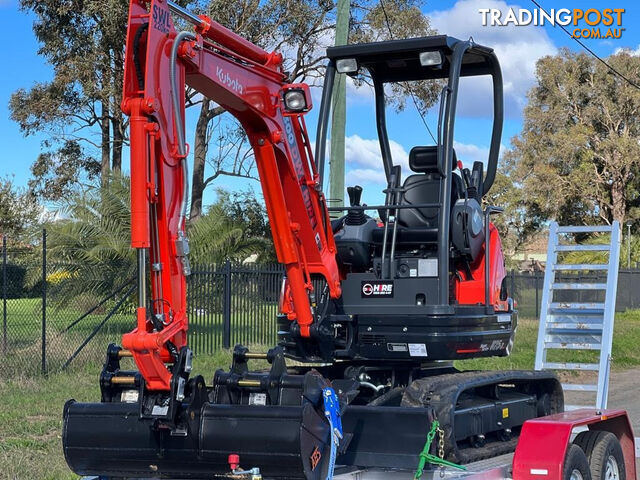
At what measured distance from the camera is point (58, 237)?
19.7 meters

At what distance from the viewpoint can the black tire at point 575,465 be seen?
22.3 ft

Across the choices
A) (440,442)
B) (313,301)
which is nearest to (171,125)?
(313,301)

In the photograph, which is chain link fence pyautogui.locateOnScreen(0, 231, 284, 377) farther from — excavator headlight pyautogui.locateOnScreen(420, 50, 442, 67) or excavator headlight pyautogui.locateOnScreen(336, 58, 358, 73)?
excavator headlight pyautogui.locateOnScreen(420, 50, 442, 67)

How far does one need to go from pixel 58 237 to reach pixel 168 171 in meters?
14.5

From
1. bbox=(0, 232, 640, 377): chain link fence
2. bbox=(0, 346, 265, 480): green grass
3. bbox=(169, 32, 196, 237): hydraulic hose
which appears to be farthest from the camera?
bbox=(0, 232, 640, 377): chain link fence

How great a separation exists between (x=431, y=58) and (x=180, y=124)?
8.76ft

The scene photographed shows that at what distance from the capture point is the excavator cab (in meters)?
7.49

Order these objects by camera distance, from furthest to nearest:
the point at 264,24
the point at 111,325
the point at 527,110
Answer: the point at 527,110, the point at 264,24, the point at 111,325

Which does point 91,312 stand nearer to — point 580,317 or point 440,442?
point 580,317

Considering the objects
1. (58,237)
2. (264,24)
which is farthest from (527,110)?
(58,237)

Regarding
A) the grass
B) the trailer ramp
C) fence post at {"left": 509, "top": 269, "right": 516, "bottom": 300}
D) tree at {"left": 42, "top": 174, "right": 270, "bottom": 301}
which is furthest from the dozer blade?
fence post at {"left": 509, "top": 269, "right": 516, "bottom": 300}

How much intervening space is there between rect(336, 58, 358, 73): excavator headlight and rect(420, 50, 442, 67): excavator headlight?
73 cm

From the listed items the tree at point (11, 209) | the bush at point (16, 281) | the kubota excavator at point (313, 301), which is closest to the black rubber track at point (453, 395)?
the kubota excavator at point (313, 301)

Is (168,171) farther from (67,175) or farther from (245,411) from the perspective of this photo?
(67,175)
